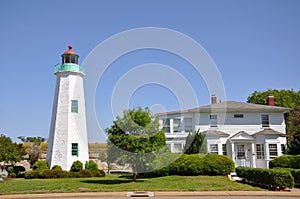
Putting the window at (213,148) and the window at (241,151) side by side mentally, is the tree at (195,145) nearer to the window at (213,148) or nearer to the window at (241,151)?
the window at (213,148)

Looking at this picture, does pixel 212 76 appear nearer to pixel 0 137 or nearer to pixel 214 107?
pixel 214 107

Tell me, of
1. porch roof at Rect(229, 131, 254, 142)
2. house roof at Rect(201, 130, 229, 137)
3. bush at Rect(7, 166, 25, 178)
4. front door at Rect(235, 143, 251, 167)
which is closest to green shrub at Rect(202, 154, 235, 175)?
porch roof at Rect(229, 131, 254, 142)

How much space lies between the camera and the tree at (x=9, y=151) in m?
28.3

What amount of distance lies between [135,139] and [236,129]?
15.1m

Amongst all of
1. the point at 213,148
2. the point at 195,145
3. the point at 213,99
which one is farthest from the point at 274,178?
the point at 213,99

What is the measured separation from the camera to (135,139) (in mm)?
19375

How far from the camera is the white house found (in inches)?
1167

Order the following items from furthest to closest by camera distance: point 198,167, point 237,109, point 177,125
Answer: point 177,125 < point 237,109 < point 198,167

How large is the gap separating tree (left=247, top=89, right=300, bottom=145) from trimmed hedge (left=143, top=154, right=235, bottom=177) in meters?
27.0

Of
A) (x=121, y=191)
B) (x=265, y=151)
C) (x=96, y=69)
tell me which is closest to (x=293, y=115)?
(x=265, y=151)

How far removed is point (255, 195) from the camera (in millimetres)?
15148

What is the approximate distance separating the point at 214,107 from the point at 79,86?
13542 mm

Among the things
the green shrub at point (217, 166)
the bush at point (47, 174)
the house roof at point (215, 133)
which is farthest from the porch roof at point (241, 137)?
the bush at point (47, 174)

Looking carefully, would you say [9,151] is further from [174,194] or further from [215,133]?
[174,194]
